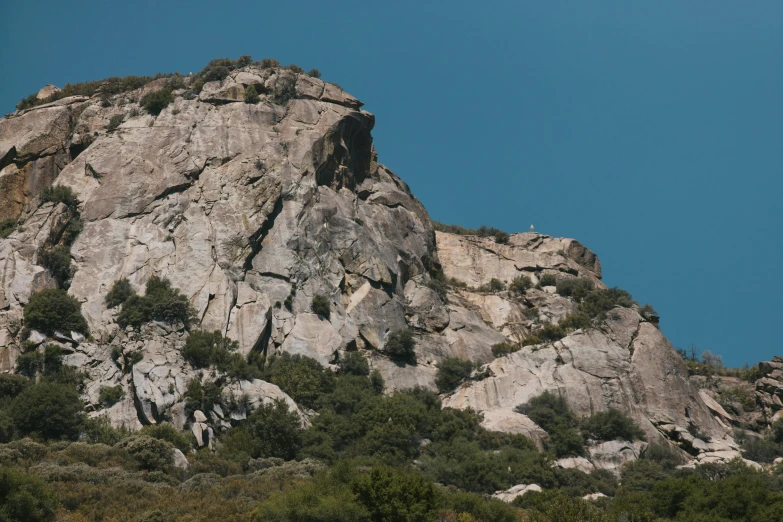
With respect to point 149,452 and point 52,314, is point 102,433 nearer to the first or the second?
point 149,452

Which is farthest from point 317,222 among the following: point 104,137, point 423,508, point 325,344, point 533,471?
point 423,508

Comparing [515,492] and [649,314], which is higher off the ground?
[649,314]

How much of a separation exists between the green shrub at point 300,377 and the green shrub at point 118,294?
990cm

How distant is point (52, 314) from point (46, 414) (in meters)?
8.37

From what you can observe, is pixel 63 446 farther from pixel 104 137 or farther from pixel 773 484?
pixel 773 484

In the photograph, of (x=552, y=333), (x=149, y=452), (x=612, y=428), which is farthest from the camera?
(x=552, y=333)

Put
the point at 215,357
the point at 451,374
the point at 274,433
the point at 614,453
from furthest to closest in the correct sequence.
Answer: the point at 451,374 < the point at 614,453 < the point at 215,357 < the point at 274,433

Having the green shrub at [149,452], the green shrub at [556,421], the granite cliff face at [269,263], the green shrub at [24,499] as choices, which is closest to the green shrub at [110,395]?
the granite cliff face at [269,263]

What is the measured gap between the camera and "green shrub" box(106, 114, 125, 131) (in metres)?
71.4

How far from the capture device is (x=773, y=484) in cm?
5019

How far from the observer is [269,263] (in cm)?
6375

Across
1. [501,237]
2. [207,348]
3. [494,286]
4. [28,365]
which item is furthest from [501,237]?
[28,365]

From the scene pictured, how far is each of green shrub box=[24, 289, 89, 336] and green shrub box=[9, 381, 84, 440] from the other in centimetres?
622

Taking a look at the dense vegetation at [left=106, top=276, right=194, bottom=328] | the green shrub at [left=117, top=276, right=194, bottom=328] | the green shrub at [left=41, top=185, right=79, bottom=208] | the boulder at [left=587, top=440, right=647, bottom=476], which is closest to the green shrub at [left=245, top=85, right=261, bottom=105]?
the green shrub at [left=41, top=185, right=79, bottom=208]
